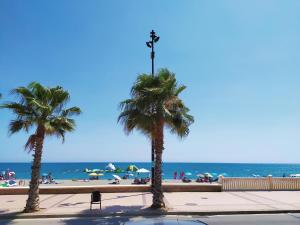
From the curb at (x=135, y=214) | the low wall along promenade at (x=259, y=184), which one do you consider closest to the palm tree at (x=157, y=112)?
the curb at (x=135, y=214)

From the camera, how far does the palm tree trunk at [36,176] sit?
15766mm

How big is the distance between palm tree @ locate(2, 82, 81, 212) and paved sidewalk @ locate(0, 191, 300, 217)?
5.27 ft

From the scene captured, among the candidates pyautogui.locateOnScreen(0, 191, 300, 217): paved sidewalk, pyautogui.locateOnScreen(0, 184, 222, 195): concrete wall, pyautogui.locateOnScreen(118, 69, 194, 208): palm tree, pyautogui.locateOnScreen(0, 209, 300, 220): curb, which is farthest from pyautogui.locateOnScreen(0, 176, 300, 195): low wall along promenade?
pyautogui.locateOnScreen(0, 209, 300, 220): curb

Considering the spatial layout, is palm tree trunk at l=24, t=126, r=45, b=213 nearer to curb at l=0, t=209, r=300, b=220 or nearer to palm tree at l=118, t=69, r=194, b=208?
curb at l=0, t=209, r=300, b=220

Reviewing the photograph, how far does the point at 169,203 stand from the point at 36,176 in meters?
7.02

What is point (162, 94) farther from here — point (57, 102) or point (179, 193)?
point (179, 193)

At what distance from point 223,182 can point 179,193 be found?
13.0ft

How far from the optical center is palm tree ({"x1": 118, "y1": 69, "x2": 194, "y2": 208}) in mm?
16531

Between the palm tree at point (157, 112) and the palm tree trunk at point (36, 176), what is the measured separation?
3972mm

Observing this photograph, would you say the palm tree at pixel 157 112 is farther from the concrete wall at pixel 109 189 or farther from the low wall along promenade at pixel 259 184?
the low wall along promenade at pixel 259 184

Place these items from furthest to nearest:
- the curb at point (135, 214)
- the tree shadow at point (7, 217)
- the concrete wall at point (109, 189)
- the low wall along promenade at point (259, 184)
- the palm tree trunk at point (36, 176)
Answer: the low wall along promenade at point (259, 184)
the concrete wall at point (109, 189)
the palm tree trunk at point (36, 176)
the curb at point (135, 214)
the tree shadow at point (7, 217)

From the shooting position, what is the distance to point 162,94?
1664cm

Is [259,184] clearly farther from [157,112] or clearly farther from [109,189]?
[157,112]

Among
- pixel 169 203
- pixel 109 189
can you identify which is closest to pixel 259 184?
pixel 169 203
